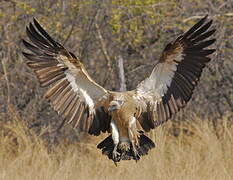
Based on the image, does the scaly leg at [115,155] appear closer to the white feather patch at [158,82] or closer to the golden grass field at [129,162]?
the white feather patch at [158,82]

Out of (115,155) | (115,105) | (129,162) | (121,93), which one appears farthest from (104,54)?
(115,155)

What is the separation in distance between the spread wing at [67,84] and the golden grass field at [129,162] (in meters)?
0.71

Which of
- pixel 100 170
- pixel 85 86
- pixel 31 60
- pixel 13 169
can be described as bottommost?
pixel 100 170

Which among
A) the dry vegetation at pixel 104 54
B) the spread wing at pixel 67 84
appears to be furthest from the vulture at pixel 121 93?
the dry vegetation at pixel 104 54

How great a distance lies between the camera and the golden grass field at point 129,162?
842cm

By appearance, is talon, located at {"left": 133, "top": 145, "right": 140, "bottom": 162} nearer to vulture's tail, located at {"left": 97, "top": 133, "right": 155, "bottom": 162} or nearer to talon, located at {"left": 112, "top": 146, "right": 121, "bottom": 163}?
vulture's tail, located at {"left": 97, "top": 133, "right": 155, "bottom": 162}

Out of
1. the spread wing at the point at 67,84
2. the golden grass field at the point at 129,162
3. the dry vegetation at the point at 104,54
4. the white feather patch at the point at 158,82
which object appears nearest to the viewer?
the spread wing at the point at 67,84

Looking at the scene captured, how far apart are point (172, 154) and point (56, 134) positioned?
8.13ft

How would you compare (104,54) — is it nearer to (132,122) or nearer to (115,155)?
(132,122)

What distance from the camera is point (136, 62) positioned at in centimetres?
1156

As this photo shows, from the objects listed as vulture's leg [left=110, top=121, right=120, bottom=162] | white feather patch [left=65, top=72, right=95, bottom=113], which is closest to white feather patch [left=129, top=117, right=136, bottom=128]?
vulture's leg [left=110, top=121, right=120, bottom=162]

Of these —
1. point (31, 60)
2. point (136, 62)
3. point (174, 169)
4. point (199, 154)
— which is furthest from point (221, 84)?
point (31, 60)

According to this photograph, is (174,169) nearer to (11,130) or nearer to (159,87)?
(159,87)

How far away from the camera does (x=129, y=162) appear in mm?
8781
